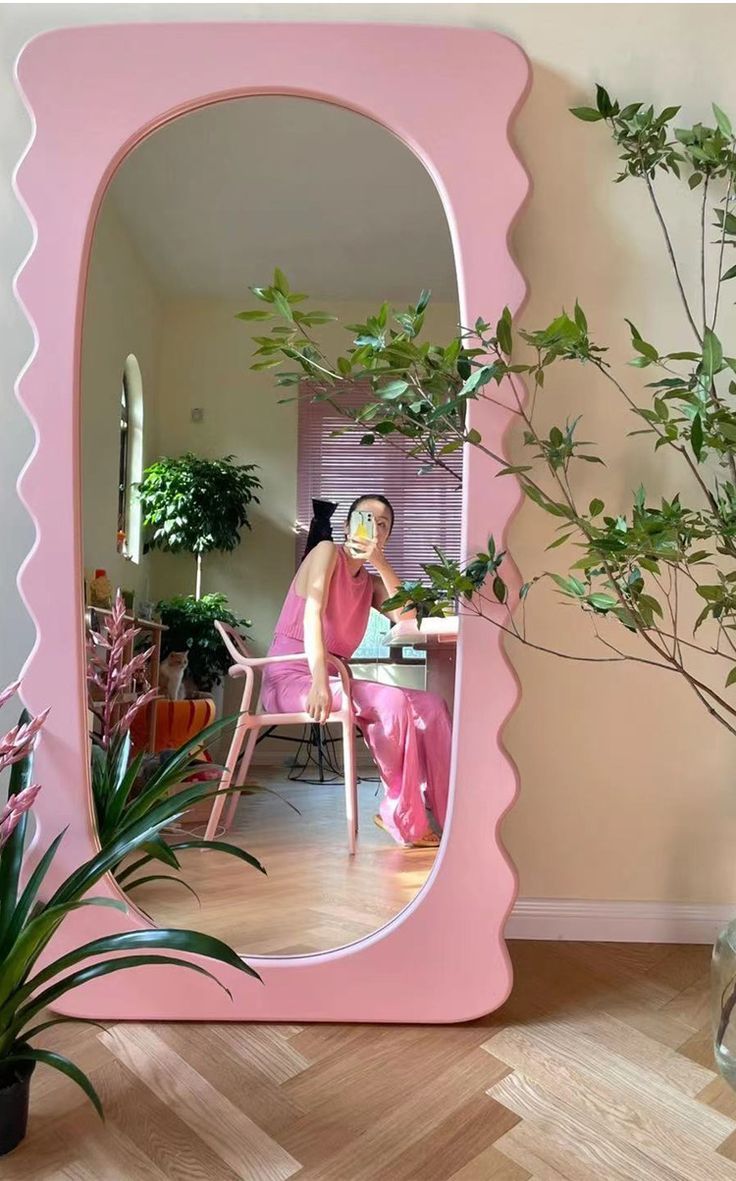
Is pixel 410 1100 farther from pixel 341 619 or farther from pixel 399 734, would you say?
pixel 341 619

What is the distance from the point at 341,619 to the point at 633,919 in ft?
2.73

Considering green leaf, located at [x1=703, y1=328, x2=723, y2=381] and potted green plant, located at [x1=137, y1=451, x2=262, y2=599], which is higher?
green leaf, located at [x1=703, y1=328, x2=723, y2=381]

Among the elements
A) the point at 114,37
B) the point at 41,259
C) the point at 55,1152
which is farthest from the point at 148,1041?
the point at 114,37

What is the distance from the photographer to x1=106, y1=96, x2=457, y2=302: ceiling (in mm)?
1344

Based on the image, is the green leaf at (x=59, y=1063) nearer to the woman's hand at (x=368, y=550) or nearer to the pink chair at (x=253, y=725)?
the pink chair at (x=253, y=725)

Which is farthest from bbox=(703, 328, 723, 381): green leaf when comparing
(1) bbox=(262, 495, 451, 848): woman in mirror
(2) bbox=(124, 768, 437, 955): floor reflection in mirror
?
(2) bbox=(124, 768, 437, 955): floor reflection in mirror

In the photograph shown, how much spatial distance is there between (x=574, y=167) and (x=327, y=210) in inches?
19.3

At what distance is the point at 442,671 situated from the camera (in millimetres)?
1348

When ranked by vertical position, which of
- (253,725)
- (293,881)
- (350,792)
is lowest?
(293,881)

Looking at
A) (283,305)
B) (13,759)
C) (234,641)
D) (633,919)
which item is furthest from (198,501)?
(633,919)

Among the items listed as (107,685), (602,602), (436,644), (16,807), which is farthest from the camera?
(436,644)

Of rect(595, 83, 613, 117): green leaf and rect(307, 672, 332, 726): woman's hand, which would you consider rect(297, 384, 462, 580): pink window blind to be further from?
rect(595, 83, 613, 117): green leaf

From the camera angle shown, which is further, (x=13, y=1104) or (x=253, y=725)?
(x=253, y=725)

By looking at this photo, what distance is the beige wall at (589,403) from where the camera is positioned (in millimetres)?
1481
